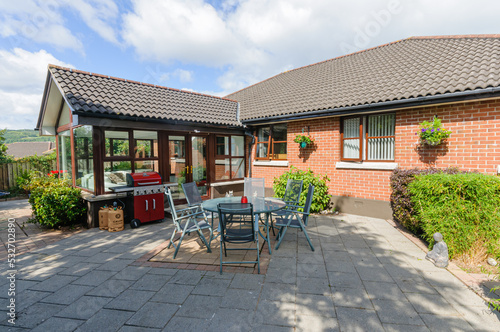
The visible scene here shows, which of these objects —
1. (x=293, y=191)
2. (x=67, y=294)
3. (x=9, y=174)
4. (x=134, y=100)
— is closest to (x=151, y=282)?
(x=67, y=294)

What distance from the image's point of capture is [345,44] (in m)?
10.0

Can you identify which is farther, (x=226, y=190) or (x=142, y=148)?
(x=226, y=190)

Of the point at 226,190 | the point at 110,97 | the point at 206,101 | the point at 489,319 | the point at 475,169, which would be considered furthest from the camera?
the point at 206,101

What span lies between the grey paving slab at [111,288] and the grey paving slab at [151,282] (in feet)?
0.38

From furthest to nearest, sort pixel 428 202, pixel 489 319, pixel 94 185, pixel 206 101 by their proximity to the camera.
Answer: pixel 206 101, pixel 94 185, pixel 428 202, pixel 489 319

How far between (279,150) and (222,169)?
2.28m

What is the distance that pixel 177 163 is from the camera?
314 inches

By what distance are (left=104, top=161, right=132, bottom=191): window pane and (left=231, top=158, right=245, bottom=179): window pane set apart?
12.5 ft

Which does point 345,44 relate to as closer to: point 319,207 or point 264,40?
point 264,40

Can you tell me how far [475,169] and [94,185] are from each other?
9.16 m

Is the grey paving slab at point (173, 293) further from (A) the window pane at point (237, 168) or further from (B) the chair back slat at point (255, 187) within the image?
(A) the window pane at point (237, 168)

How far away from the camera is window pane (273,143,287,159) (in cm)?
898

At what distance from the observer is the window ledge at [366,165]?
21.0 ft

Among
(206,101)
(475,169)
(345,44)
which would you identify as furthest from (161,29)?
(475,169)
